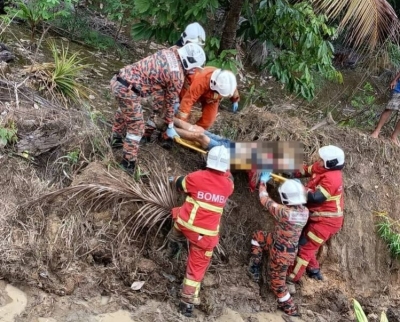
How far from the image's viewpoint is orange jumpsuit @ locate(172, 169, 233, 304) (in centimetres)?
489

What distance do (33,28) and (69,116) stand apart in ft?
7.31

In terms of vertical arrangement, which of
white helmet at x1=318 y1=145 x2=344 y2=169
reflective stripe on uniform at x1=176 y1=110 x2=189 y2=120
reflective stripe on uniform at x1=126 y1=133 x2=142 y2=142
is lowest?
reflective stripe on uniform at x1=126 y1=133 x2=142 y2=142

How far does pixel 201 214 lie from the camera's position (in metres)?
4.89

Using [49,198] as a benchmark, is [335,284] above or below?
below

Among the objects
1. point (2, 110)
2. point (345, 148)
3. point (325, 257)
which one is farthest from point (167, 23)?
point (325, 257)

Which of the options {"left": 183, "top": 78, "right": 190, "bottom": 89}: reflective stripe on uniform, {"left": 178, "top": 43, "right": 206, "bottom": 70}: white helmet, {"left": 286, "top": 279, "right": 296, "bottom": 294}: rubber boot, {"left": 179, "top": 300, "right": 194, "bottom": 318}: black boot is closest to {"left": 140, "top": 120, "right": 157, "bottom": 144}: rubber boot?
{"left": 183, "top": 78, "right": 190, "bottom": 89}: reflective stripe on uniform

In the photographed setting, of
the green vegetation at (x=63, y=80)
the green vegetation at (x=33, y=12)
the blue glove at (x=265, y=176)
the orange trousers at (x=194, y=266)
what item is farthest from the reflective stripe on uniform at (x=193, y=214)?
the green vegetation at (x=33, y=12)

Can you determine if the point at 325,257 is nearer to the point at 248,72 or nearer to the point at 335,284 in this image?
the point at 335,284

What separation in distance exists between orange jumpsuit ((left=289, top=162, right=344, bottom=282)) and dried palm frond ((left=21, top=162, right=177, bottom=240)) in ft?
5.00

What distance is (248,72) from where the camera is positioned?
379 inches

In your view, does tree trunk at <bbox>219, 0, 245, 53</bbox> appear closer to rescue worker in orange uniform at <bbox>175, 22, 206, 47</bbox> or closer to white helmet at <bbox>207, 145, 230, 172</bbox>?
rescue worker in orange uniform at <bbox>175, 22, 206, 47</bbox>

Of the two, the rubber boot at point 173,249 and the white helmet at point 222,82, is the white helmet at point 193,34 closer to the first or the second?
the white helmet at point 222,82

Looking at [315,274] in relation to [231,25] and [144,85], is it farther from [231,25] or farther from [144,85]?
[231,25]

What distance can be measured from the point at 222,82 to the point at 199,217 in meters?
1.40
